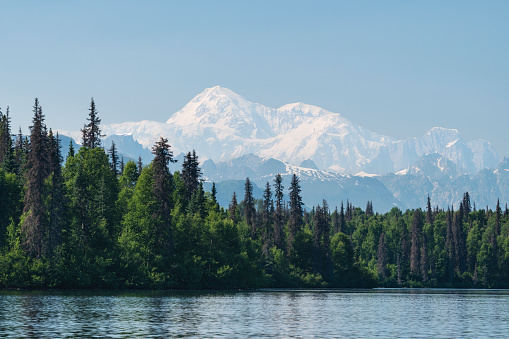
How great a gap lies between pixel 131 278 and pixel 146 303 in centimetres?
3235

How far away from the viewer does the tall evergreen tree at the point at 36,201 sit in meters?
100

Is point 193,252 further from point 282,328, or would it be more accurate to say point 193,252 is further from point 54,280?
point 282,328

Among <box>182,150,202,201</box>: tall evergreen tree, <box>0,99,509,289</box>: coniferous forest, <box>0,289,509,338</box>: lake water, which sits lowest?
<box>0,289,509,338</box>: lake water

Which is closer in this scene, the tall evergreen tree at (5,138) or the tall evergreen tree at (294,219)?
the tall evergreen tree at (5,138)

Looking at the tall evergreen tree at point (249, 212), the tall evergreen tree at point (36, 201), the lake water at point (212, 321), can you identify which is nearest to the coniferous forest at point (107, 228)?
the tall evergreen tree at point (36, 201)

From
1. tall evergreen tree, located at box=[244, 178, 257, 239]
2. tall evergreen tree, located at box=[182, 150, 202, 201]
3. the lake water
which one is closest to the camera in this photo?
the lake water

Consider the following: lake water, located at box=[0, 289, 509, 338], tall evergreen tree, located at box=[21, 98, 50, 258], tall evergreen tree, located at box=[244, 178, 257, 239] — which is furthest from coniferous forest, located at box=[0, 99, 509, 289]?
lake water, located at box=[0, 289, 509, 338]

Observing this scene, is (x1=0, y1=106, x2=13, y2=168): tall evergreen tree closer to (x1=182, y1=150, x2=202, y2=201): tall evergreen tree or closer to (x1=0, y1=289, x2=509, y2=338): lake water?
(x1=182, y1=150, x2=202, y2=201): tall evergreen tree

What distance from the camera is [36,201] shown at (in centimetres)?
10156

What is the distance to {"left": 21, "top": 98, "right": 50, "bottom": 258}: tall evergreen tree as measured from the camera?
10019cm

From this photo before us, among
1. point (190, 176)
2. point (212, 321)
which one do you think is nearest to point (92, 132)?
point (190, 176)

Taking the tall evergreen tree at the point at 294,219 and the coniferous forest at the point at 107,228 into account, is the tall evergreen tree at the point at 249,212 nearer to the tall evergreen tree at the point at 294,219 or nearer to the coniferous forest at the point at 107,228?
the tall evergreen tree at the point at 294,219

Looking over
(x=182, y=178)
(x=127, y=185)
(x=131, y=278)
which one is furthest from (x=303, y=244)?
(x=131, y=278)

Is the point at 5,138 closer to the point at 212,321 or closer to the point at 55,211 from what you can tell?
the point at 55,211
